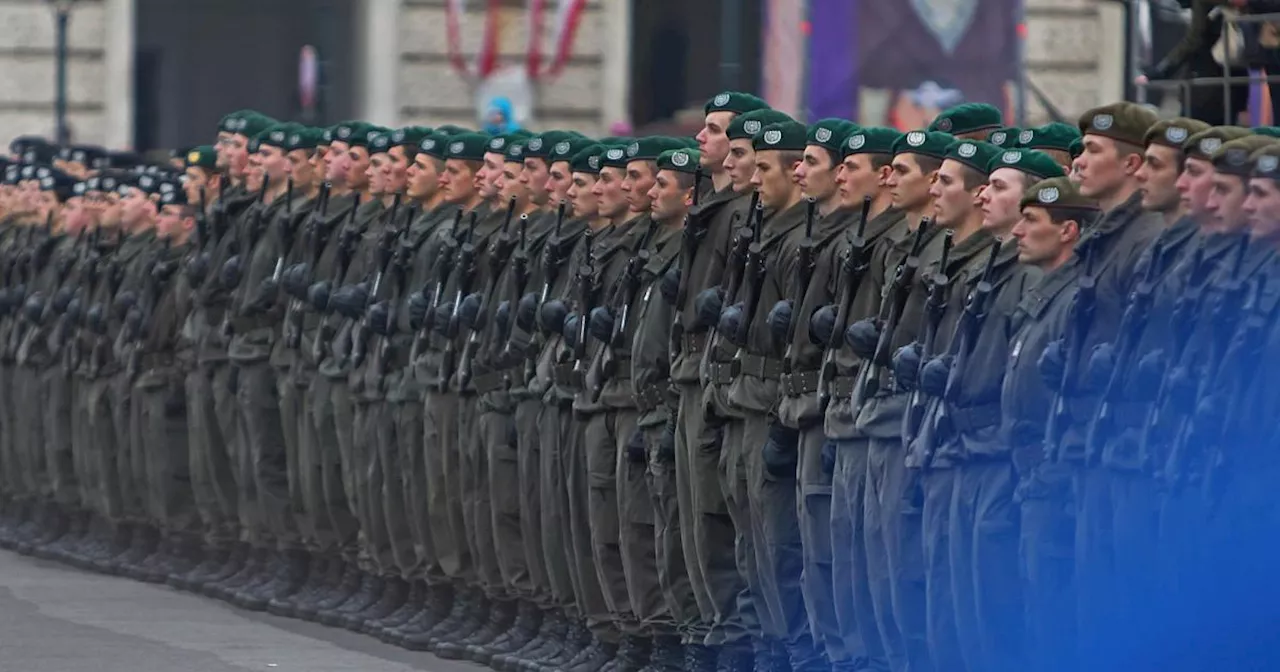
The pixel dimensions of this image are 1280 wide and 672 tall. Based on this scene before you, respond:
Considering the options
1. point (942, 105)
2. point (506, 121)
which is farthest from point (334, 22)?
point (942, 105)

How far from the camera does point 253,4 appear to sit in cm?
3325

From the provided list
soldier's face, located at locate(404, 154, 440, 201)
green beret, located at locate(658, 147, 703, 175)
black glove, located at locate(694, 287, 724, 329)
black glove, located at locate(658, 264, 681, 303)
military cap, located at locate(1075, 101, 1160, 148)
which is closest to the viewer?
military cap, located at locate(1075, 101, 1160, 148)

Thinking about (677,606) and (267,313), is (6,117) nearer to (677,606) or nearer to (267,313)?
(267,313)

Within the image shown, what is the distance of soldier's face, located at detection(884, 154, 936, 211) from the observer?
11.0m

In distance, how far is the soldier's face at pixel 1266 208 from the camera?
8.92 m

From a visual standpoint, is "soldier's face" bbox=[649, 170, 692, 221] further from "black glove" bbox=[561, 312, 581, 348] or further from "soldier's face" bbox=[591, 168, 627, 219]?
"black glove" bbox=[561, 312, 581, 348]

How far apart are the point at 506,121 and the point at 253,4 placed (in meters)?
10.2

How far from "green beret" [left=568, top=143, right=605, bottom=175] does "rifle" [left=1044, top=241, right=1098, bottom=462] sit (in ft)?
11.5

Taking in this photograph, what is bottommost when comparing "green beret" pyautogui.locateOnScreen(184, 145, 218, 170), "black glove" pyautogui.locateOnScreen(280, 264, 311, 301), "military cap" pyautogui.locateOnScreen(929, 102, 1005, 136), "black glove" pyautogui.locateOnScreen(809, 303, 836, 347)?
"black glove" pyautogui.locateOnScreen(280, 264, 311, 301)

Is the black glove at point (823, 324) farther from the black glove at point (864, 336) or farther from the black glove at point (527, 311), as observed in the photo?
the black glove at point (527, 311)

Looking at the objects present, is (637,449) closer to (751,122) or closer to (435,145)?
(751,122)

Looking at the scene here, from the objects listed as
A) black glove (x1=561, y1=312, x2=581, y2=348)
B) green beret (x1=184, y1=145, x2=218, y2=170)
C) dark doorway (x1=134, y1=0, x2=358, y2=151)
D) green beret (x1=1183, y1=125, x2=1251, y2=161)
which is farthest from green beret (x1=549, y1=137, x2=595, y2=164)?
dark doorway (x1=134, y1=0, x2=358, y2=151)

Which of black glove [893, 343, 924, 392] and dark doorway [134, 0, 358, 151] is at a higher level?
dark doorway [134, 0, 358, 151]

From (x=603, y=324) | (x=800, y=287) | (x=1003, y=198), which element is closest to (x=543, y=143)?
(x=603, y=324)
